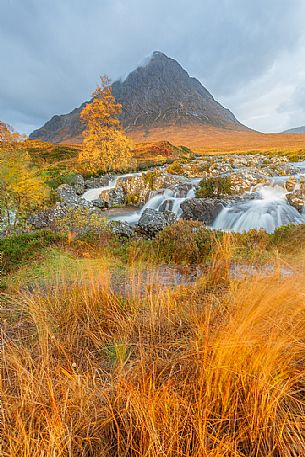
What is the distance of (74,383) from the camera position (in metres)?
1.64

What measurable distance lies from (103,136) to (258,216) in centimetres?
1727

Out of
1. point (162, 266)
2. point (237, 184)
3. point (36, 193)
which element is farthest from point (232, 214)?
point (36, 193)

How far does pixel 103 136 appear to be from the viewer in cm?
2261

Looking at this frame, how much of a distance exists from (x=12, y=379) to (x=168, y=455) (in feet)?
4.37

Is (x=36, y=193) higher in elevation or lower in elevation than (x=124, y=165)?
lower

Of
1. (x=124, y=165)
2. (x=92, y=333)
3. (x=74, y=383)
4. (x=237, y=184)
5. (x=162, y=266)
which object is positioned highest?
(x=124, y=165)

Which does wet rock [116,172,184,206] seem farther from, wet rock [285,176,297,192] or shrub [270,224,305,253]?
shrub [270,224,305,253]

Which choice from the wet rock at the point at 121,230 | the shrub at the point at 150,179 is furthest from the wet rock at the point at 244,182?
the wet rock at the point at 121,230

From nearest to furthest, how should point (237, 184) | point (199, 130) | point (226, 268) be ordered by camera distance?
point (226, 268), point (237, 184), point (199, 130)

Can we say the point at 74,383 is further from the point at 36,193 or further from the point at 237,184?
the point at 237,184

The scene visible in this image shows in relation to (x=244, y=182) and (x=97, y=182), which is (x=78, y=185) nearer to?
→ (x=97, y=182)

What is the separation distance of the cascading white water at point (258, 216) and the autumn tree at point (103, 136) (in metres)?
15.0

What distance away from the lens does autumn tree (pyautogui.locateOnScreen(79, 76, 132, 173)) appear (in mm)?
22438

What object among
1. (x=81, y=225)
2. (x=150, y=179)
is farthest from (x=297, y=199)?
(x=81, y=225)
